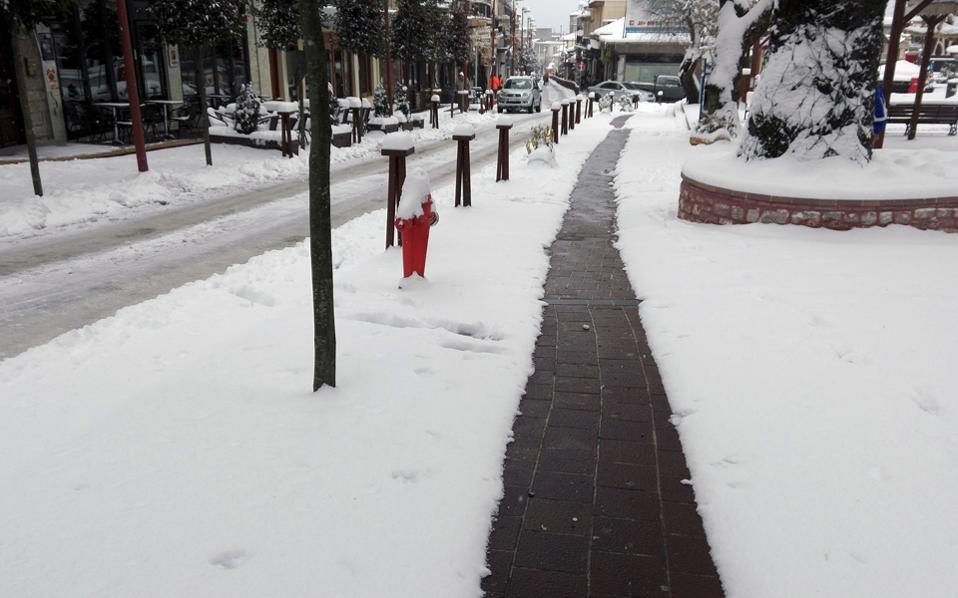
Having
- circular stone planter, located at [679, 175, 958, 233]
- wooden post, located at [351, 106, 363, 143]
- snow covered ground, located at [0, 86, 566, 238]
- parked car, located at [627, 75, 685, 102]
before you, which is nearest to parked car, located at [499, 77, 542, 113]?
parked car, located at [627, 75, 685, 102]

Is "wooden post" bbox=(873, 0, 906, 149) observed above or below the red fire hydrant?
above

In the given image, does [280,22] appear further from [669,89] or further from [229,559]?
[669,89]

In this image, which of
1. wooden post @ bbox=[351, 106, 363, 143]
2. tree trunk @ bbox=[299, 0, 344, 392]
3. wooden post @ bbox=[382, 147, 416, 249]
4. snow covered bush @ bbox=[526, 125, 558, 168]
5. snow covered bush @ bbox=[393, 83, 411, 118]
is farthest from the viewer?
snow covered bush @ bbox=[393, 83, 411, 118]

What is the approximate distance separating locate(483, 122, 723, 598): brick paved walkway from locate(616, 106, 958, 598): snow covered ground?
0.40 feet

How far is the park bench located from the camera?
1593 cm

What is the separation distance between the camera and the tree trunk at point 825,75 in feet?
22.0

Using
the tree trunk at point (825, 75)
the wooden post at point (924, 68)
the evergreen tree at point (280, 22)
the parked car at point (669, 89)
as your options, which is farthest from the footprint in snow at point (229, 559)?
the parked car at point (669, 89)

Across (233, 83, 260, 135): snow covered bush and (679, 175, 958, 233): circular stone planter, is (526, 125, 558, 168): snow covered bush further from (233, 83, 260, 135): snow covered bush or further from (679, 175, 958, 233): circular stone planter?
(233, 83, 260, 135): snow covered bush

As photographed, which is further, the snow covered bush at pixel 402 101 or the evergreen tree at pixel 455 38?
the evergreen tree at pixel 455 38

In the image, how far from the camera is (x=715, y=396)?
363 centimetres

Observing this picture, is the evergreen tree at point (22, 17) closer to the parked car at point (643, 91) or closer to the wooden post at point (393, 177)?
the wooden post at point (393, 177)

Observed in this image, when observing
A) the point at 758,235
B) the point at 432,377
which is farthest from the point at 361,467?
the point at 758,235

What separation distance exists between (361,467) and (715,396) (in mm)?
1923

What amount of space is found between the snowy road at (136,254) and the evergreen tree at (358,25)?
32.3 ft
